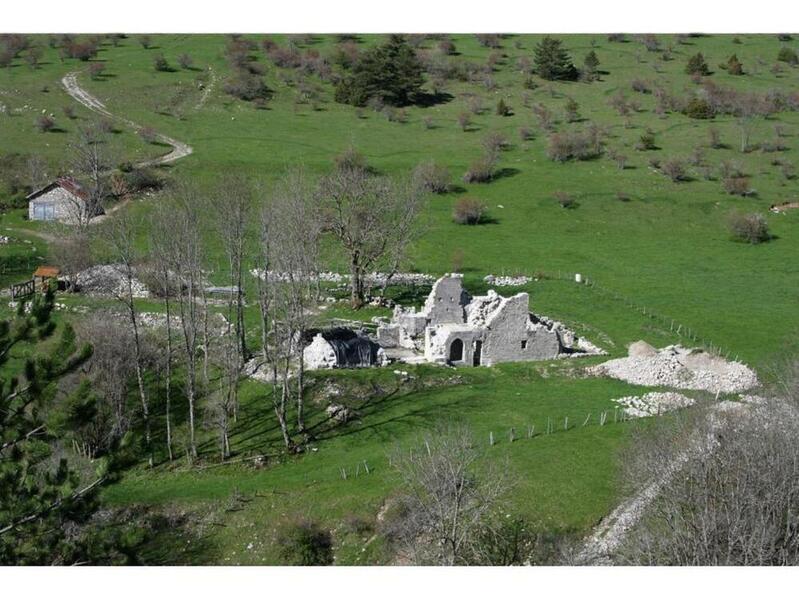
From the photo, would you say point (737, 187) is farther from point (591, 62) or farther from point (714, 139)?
point (591, 62)

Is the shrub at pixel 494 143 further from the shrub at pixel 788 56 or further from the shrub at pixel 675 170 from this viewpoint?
the shrub at pixel 788 56

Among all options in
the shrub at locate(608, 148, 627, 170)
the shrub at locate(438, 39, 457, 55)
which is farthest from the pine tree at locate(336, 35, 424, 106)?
the shrub at locate(608, 148, 627, 170)

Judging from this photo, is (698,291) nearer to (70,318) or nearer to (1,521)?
(70,318)

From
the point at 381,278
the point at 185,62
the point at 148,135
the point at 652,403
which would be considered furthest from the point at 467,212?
the point at 185,62

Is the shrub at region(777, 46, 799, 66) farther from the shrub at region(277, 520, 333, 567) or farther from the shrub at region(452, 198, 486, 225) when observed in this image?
the shrub at region(277, 520, 333, 567)

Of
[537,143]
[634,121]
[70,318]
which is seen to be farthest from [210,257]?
[634,121]
